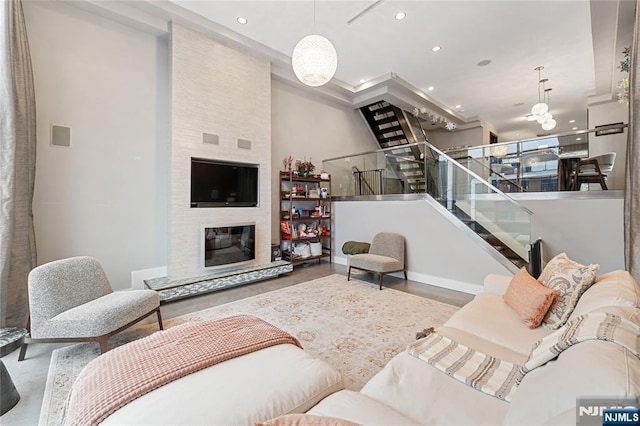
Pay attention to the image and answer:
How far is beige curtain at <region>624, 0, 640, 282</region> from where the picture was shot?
2.48 metres

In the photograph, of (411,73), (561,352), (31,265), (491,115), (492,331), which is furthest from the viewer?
(491,115)

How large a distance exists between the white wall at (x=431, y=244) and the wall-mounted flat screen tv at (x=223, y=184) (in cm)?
240

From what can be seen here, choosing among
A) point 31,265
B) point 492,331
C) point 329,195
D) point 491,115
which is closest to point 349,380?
point 492,331

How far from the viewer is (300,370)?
136cm

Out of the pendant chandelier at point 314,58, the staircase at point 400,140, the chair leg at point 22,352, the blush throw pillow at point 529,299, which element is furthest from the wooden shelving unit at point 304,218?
the blush throw pillow at point 529,299

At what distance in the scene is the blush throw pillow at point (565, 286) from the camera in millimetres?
1835

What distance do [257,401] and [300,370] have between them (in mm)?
289

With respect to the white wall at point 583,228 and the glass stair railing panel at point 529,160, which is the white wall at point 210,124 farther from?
the white wall at point 583,228

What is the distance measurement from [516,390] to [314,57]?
312 centimetres

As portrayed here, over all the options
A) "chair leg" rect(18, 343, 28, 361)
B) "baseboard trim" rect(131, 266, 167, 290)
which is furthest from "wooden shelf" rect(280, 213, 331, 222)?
"chair leg" rect(18, 343, 28, 361)

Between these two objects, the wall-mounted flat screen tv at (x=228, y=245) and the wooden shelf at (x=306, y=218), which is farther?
the wooden shelf at (x=306, y=218)

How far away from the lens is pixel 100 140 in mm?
3771

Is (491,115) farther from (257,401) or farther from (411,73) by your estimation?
(257,401)

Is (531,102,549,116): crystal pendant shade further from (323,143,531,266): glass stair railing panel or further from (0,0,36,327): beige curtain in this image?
(0,0,36,327): beige curtain
